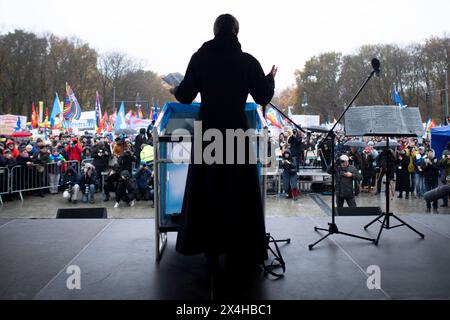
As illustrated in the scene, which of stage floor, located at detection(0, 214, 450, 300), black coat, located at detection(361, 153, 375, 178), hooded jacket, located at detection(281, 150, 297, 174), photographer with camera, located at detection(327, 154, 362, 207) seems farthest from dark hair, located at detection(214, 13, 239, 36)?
black coat, located at detection(361, 153, 375, 178)

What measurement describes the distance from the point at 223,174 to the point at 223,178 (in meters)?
0.03

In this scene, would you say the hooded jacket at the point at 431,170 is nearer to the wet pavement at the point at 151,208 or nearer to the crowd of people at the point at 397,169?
the crowd of people at the point at 397,169

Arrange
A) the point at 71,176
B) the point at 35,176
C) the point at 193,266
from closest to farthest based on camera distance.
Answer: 1. the point at 193,266
2. the point at 35,176
3. the point at 71,176

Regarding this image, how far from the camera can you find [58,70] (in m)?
51.9

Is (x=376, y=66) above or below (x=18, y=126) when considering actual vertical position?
below

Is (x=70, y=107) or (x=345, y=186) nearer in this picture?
(x=345, y=186)

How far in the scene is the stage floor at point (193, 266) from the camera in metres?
3.08

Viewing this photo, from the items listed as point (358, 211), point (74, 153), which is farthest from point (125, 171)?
point (358, 211)

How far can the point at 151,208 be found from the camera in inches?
504

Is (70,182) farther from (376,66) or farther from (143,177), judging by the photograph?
(376,66)

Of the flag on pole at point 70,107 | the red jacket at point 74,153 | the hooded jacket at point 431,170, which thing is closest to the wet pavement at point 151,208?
the hooded jacket at point 431,170

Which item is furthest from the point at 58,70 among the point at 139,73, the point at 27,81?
the point at 139,73

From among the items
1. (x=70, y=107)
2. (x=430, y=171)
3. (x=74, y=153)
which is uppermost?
(x=70, y=107)
